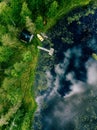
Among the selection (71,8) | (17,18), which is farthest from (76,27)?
(17,18)

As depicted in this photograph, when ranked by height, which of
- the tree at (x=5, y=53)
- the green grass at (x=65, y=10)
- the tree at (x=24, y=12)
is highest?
the green grass at (x=65, y=10)

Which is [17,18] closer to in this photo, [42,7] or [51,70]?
[42,7]

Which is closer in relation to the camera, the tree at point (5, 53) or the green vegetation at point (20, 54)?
the tree at point (5, 53)

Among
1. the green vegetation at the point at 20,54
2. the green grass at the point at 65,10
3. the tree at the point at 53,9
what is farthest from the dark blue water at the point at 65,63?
the tree at the point at 53,9

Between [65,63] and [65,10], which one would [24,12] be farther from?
[65,63]

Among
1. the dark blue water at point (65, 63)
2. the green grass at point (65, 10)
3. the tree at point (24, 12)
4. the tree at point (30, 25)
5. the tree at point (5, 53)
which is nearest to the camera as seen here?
the tree at point (24, 12)

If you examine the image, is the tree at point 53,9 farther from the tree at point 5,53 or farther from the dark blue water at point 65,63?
the tree at point 5,53

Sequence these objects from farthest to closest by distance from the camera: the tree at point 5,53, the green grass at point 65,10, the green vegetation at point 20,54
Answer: the green grass at point 65,10 < the green vegetation at point 20,54 < the tree at point 5,53

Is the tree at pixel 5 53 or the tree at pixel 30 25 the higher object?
the tree at pixel 30 25
